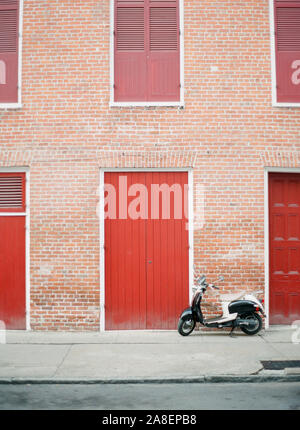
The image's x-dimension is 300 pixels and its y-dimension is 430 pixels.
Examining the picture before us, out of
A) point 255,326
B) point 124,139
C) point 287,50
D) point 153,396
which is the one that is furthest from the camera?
point 287,50

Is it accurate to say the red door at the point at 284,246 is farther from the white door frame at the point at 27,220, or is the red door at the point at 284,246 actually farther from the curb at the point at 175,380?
the white door frame at the point at 27,220

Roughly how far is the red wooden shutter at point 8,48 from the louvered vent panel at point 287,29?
539 centimetres

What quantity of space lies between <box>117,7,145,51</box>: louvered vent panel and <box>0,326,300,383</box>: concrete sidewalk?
5795 millimetres

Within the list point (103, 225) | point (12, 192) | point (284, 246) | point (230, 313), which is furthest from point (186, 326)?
point (12, 192)

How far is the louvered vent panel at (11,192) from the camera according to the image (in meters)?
11.2

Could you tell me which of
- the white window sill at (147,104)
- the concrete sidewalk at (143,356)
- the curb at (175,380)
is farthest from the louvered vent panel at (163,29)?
the curb at (175,380)

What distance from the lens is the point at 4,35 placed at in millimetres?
11312

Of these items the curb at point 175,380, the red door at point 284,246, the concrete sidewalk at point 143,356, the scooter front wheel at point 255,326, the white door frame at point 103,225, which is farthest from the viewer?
the red door at point 284,246

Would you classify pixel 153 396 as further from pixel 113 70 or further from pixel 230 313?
pixel 113 70

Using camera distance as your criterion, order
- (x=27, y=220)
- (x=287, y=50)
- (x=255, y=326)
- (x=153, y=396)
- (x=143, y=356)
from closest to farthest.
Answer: (x=153, y=396) → (x=143, y=356) → (x=255, y=326) → (x=27, y=220) → (x=287, y=50)

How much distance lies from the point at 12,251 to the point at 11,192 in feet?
3.95

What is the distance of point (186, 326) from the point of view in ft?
34.3

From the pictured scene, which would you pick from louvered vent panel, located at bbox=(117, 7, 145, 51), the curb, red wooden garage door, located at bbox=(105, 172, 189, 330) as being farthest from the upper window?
the curb
